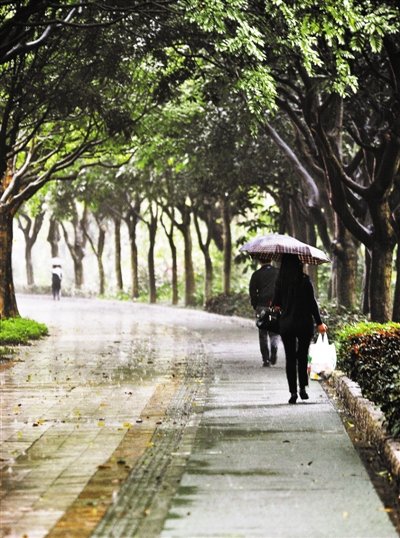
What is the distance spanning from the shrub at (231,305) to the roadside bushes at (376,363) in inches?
764

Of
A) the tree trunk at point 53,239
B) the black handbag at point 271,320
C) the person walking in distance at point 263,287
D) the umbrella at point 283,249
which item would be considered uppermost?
the tree trunk at point 53,239

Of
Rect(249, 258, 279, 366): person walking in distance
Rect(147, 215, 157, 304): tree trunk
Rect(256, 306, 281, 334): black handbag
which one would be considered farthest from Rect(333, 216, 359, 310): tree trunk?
Rect(147, 215, 157, 304): tree trunk

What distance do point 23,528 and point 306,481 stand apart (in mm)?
2233

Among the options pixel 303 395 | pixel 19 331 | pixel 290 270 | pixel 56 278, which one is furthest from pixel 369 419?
pixel 56 278

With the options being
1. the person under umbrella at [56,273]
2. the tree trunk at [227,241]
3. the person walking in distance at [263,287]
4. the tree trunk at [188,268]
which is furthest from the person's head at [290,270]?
the person under umbrella at [56,273]

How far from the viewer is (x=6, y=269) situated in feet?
82.5

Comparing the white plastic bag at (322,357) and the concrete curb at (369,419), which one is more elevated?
the white plastic bag at (322,357)

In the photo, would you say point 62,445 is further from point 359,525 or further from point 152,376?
point 152,376

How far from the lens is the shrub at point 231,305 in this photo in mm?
35125

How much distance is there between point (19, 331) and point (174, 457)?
1429 centimetres

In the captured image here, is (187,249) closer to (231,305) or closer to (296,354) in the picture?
(231,305)

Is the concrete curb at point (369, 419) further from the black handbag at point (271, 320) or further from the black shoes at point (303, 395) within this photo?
the black handbag at point (271, 320)

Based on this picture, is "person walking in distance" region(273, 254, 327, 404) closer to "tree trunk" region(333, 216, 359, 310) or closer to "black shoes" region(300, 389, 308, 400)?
"black shoes" region(300, 389, 308, 400)

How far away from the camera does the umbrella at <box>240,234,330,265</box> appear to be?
14094 mm
